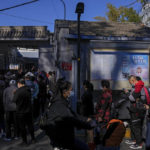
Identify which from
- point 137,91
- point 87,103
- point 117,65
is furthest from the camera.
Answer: point 117,65

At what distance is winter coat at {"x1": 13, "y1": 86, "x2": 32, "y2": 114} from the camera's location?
573 centimetres

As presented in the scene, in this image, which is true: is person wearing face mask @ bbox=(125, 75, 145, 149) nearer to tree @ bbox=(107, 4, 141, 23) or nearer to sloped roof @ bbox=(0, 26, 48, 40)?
sloped roof @ bbox=(0, 26, 48, 40)

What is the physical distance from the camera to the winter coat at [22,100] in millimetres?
5734

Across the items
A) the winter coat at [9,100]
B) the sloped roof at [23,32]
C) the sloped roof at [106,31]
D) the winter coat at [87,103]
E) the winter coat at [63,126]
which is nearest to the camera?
the winter coat at [63,126]

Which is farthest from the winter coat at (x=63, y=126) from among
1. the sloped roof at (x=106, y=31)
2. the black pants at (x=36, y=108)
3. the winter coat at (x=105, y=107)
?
the sloped roof at (x=106, y=31)

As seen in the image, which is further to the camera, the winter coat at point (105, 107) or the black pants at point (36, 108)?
the black pants at point (36, 108)

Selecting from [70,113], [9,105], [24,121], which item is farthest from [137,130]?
[9,105]

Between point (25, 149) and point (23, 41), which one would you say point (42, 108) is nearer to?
point (25, 149)

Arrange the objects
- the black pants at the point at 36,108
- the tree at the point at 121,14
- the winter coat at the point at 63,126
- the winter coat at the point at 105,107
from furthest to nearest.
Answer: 1. the tree at the point at 121,14
2. the black pants at the point at 36,108
3. the winter coat at the point at 105,107
4. the winter coat at the point at 63,126

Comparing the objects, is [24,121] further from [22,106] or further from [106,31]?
[106,31]

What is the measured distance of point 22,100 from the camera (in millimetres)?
5781

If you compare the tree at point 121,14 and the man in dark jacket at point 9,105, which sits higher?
the tree at point 121,14

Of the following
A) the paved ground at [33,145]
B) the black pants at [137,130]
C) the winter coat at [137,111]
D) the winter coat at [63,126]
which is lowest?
the paved ground at [33,145]

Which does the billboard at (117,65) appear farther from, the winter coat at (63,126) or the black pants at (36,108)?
the winter coat at (63,126)
